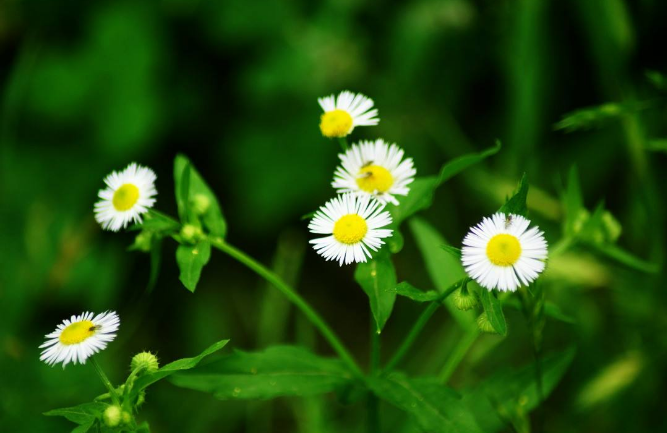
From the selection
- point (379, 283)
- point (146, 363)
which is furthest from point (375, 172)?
point (146, 363)

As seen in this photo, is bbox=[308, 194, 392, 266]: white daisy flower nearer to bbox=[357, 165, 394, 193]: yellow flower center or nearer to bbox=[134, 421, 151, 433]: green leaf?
bbox=[357, 165, 394, 193]: yellow flower center

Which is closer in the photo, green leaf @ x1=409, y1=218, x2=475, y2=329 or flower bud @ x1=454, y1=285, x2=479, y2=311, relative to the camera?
flower bud @ x1=454, y1=285, x2=479, y2=311

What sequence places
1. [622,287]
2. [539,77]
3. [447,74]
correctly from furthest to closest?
[447,74]
[539,77]
[622,287]

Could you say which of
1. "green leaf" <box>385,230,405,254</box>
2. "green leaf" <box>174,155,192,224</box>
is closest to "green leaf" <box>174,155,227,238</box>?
"green leaf" <box>174,155,192,224</box>

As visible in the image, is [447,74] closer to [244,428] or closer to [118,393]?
[244,428]

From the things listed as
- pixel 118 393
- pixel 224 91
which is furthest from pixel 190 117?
pixel 118 393

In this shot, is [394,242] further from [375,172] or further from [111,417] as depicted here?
[111,417]
